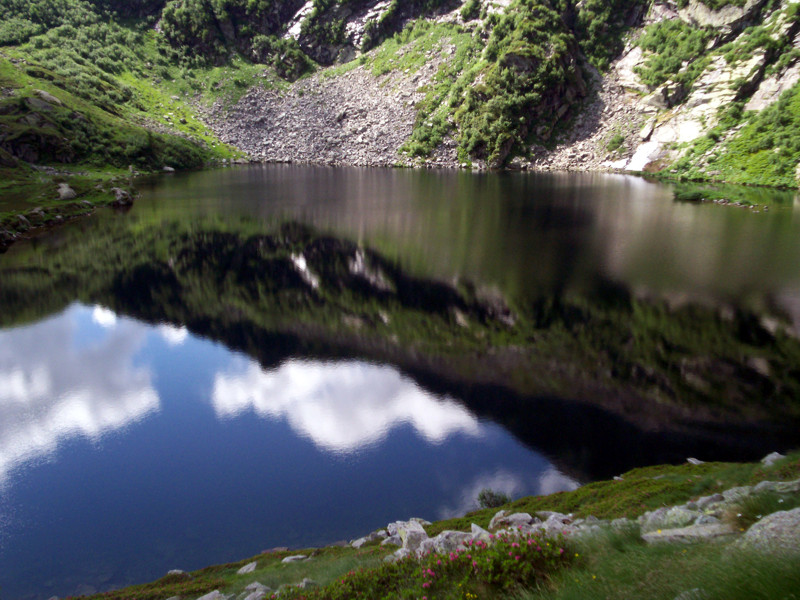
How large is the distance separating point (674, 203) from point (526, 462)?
53867 mm

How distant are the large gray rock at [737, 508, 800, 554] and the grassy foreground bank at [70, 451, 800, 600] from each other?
27cm

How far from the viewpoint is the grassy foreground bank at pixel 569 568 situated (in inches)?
191

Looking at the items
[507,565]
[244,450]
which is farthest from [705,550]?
[244,450]

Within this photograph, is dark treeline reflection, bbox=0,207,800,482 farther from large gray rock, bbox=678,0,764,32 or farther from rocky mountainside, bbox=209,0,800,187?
large gray rock, bbox=678,0,764,32

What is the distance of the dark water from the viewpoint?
14312 millimetres

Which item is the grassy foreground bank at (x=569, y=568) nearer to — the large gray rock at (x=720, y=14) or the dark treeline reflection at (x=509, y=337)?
the dark treeline reflection at (x=509, y=337)

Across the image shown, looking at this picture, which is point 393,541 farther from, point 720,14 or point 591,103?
point 720,14

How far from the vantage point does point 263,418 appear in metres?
19.9

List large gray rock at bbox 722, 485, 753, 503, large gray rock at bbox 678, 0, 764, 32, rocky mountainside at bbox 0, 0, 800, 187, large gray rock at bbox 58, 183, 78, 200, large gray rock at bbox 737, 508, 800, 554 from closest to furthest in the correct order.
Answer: large gray rock at bbox 737, 508, 800, 554 < large gray rock at bbox 722, 485, 753, 503 < large gray rock at bbox 58, 183, 78, 200 < rocky mountainside at bbox 0, 0, 800, 187 < large gray rock at bbox 678, 0, 764, 32

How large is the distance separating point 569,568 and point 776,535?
2560 mm

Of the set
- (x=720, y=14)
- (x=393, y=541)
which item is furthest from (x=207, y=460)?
(x=720, y=14)

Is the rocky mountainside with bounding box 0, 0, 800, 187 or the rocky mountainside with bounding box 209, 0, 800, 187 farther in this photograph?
the rocky mountainside with bounding box 0, 0, 800, 187

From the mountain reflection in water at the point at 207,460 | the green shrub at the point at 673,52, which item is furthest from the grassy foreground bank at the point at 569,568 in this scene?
the green shrub at the point at 673,52

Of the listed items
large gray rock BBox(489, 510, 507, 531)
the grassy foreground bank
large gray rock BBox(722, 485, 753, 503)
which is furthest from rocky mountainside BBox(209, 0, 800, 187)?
large gray rock BBox(489, 510, 507, 531)
